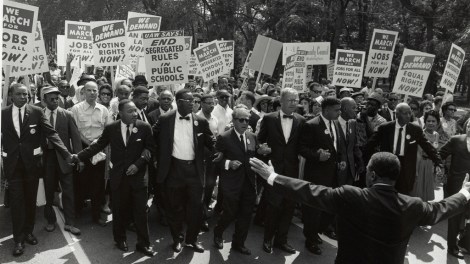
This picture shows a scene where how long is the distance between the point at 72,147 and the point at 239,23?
2844cm

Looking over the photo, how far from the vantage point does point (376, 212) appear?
318cm

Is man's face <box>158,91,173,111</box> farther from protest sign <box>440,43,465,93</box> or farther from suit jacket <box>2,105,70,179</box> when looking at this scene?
protest sign <box>440,43,465,93</box>

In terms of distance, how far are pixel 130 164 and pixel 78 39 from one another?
6.99 m

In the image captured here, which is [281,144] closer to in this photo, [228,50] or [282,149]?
[282,149]

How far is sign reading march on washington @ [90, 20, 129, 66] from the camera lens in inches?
390

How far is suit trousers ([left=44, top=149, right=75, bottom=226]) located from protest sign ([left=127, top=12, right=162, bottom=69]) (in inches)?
206

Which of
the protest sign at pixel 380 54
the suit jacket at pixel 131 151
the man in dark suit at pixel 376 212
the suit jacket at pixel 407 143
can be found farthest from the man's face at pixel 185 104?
the protest sign at pixel 380 54

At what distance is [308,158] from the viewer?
20.0 feet

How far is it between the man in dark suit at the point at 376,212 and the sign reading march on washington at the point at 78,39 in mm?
9688

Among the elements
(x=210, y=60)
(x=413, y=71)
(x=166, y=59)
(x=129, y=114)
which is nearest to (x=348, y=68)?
(x=413, y=71)

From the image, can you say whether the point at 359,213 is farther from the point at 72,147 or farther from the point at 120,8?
the point at 120,8

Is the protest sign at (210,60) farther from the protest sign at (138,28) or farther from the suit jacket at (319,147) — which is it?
the suit jacket at (319,147)

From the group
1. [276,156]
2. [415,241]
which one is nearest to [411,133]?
[415,241]

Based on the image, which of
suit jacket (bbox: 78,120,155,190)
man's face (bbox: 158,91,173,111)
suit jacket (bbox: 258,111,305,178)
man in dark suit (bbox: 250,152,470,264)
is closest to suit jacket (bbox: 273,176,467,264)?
man in dark suit (bbox: 250,152,470,264)
